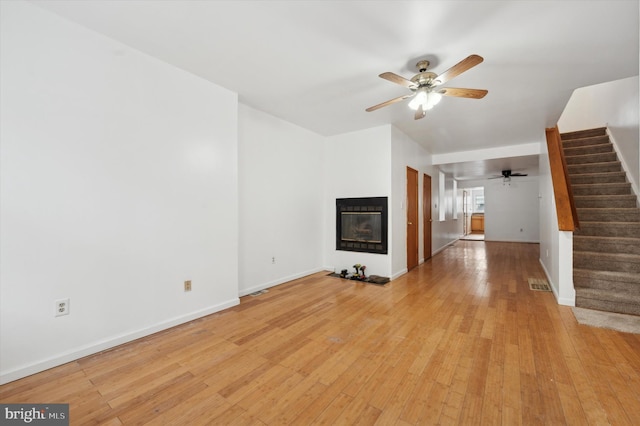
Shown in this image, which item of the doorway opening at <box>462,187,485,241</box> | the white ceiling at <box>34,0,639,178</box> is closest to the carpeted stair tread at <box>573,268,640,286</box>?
the white ceiling at <box>34,0,639,178</box>

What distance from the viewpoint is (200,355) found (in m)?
2.08

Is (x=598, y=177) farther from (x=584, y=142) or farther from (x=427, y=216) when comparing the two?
(x=427, y=216)

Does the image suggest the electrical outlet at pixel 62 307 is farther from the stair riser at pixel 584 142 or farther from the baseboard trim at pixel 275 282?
the stair riser at pixel 584 142

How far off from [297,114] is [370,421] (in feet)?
12.0

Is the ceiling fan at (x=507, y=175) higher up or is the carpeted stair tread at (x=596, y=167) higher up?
the ceiling fan at (x=507, y=175)

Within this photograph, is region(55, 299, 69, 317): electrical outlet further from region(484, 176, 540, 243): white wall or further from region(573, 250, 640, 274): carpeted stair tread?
region(484, 176, 540, 243): white wall

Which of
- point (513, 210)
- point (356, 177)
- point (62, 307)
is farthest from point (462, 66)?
point (513, 210)

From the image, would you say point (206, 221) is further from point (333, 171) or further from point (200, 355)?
point (333, 171)

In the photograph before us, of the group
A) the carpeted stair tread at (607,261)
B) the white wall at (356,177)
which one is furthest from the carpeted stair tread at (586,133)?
the white wall at (356,177)

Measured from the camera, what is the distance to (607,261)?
330 cm

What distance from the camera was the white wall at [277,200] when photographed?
11.8 ft

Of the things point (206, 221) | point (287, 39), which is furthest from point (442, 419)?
point (287, 39)

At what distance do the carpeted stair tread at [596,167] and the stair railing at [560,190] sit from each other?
109 cm

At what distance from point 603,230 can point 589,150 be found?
189 cm
